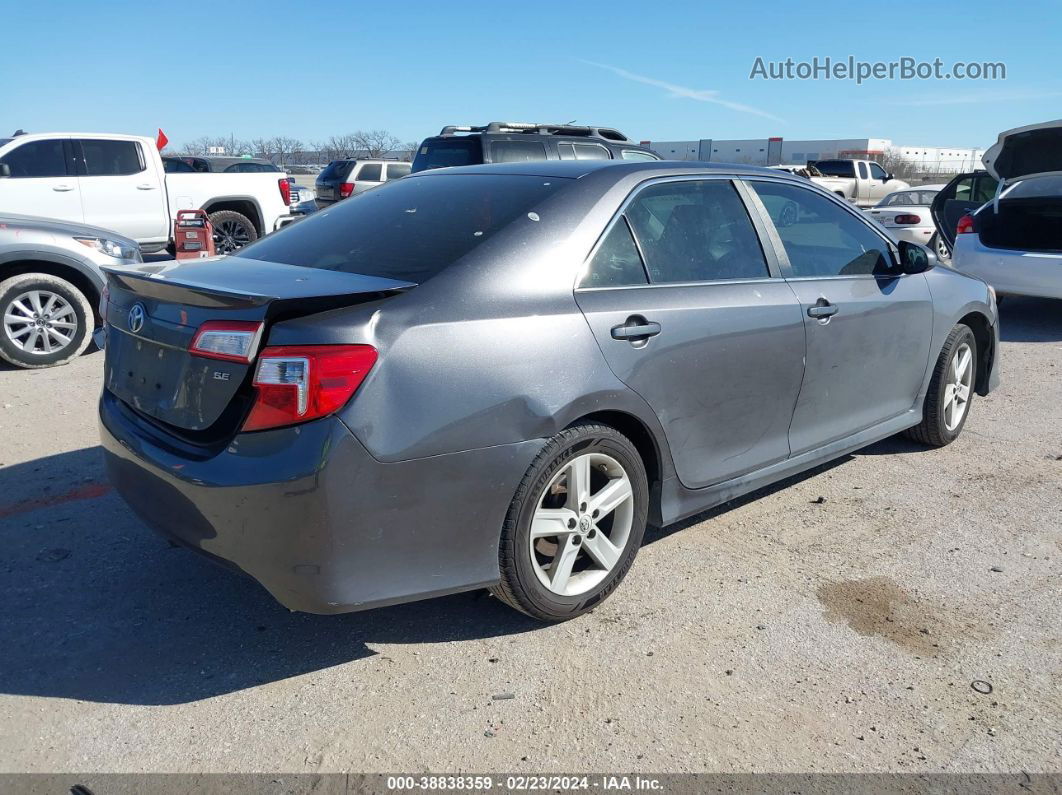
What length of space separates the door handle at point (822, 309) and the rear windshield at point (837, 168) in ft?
95.3

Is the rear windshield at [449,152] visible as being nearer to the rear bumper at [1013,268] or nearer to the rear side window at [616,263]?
the rear bumper at [1013,268]

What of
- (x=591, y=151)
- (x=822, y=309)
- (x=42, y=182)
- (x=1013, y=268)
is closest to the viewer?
(x=822, y=309)

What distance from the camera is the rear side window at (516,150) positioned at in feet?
39.3

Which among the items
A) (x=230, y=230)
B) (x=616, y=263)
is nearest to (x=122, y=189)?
(x=230, y=230)

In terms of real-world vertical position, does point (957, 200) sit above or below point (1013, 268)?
above

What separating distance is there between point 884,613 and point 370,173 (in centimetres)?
2074

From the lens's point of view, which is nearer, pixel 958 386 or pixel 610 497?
pixel 610 497

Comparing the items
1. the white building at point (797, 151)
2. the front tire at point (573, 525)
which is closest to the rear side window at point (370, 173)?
the front tire at point (573, 525)

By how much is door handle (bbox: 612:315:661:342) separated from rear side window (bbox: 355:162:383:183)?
19.8 metres

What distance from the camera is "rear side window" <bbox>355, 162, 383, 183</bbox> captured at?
22.0 m

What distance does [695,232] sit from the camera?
12.0ft

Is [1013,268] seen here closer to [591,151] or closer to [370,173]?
[591,151]

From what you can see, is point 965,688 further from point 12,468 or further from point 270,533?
point 12,468

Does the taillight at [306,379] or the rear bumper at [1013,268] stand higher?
the taillight at [306,379]
